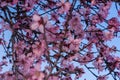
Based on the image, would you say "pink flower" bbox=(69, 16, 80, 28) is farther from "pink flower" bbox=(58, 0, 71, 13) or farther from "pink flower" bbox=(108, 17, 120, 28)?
"pink flower" bbox=(58, 0, 71, 13)

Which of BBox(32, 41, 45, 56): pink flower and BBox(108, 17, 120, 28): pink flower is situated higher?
BBox(32, 41, 45, 56): pink flower

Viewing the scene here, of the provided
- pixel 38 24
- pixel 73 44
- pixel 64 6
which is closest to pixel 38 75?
pixel 38 24

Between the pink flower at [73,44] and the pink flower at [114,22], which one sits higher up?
the pink flower at [73,44]

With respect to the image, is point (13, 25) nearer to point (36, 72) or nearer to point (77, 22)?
point (36, 72)

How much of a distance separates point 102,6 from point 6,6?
2.36m

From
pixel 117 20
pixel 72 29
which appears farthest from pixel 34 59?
pixel 117 20

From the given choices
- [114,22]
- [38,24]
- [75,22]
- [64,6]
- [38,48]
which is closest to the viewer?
[38,24]

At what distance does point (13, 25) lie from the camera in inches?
260

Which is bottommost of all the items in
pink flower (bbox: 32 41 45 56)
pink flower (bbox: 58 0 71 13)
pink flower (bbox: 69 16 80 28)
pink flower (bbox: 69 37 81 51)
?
pink flower (bbox: 69 16 80 28)

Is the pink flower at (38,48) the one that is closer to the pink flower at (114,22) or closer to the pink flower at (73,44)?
the pink flower at (73,44)

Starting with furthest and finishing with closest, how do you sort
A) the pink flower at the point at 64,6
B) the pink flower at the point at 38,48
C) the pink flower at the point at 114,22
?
the pink flower at the point at 114,22
the pink flower at the point at 64,6
the pink flower at the point at 38,48

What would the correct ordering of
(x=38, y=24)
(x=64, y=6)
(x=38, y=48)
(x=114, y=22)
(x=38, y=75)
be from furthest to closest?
(x=114, y=22) → (x=64, y=6) → (x=38, y=48) → (x=38, y=24) → (x=38, y=75)

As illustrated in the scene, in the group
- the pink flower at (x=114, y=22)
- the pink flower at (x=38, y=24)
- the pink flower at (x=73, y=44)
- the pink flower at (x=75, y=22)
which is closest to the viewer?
the pink flower at (x=38, y=24)

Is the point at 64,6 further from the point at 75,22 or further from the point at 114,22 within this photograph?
the point at 114,22
